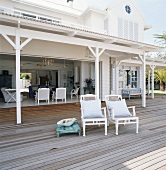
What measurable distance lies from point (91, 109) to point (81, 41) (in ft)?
10.2

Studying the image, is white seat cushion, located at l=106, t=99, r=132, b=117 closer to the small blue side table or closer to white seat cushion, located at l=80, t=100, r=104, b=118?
white seat cushion, located at l=80, t=100, r=104, b=118

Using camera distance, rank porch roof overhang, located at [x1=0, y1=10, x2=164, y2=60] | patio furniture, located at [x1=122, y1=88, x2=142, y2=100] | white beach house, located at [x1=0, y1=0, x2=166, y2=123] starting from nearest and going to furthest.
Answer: porch roof overhang, located at [x1=0, y1=10, x2=164, y2=60] < white beach house, located at [x1=0, y1=0, x2=166, y2=123] < patio furniture, located at [x1=122, y1=88, x2=142, y2=100]

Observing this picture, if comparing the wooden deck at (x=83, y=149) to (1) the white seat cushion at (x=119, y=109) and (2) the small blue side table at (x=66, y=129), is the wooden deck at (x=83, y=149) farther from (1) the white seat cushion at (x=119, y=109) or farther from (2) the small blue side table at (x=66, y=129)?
(1) the white seat cushion at (x=119, y=109)

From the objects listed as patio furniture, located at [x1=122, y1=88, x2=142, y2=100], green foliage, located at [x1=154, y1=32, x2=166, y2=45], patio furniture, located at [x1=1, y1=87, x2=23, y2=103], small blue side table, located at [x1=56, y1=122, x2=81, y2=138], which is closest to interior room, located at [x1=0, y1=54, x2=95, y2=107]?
patio furniture, located at [x1=1, y1=87, x2=23, y2=103]

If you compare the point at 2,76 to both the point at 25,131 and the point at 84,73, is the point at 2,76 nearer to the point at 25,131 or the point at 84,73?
the point at 84,73

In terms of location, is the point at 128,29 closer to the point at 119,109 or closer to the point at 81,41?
the point at 81,41

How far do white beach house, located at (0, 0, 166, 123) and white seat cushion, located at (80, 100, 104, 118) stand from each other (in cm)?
207

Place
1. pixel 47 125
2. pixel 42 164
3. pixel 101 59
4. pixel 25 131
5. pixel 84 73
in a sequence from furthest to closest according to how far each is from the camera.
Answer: pixel 84 73 < pixel 101 59 < pixel 47 125 < pixel 25 131 < pixel 42 164

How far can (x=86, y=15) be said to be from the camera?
34.6 ft

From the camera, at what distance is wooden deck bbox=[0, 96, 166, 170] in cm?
259

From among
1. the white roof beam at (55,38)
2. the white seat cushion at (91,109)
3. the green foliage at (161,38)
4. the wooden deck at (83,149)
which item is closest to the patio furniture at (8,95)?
the wooden deck at (83,149)

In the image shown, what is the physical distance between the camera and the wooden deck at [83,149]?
2.59 m

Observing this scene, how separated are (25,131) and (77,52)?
5789 mm

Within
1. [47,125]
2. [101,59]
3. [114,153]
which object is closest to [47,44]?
[101,59]
